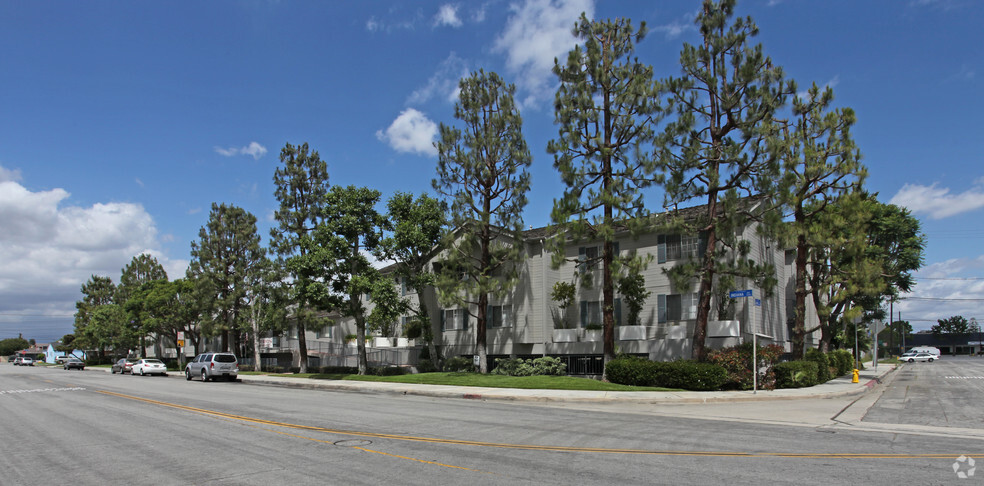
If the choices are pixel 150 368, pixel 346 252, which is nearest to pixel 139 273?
pixel 150 368

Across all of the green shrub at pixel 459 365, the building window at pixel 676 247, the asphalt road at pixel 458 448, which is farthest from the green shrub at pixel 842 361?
the green shrub at pixel 459 365

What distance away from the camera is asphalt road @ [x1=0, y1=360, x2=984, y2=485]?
26.7ft

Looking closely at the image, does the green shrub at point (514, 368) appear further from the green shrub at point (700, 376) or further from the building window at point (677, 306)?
the green shrub at point (700, 376)

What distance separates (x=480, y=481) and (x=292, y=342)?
47.3m

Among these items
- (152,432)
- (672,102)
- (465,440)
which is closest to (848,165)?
(672,102)

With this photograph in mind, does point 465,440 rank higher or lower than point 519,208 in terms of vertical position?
lower

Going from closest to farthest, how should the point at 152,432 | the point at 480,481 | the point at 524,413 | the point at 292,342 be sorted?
the point at 480,481, the point at 152,432, the point at 524,413, the point at 292,342

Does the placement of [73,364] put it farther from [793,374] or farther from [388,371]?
[793,374]

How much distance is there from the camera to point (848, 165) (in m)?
27.3

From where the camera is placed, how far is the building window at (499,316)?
1407 inches

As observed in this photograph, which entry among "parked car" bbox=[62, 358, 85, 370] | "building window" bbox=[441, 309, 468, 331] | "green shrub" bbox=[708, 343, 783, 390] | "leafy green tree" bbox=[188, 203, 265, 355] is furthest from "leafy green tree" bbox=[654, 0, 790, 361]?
"parked car" bbox=[62, 358, 85, 370]

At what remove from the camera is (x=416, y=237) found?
33781 millimetres

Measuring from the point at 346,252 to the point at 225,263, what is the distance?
19326 mm

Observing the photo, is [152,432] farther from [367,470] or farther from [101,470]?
[367,470]
